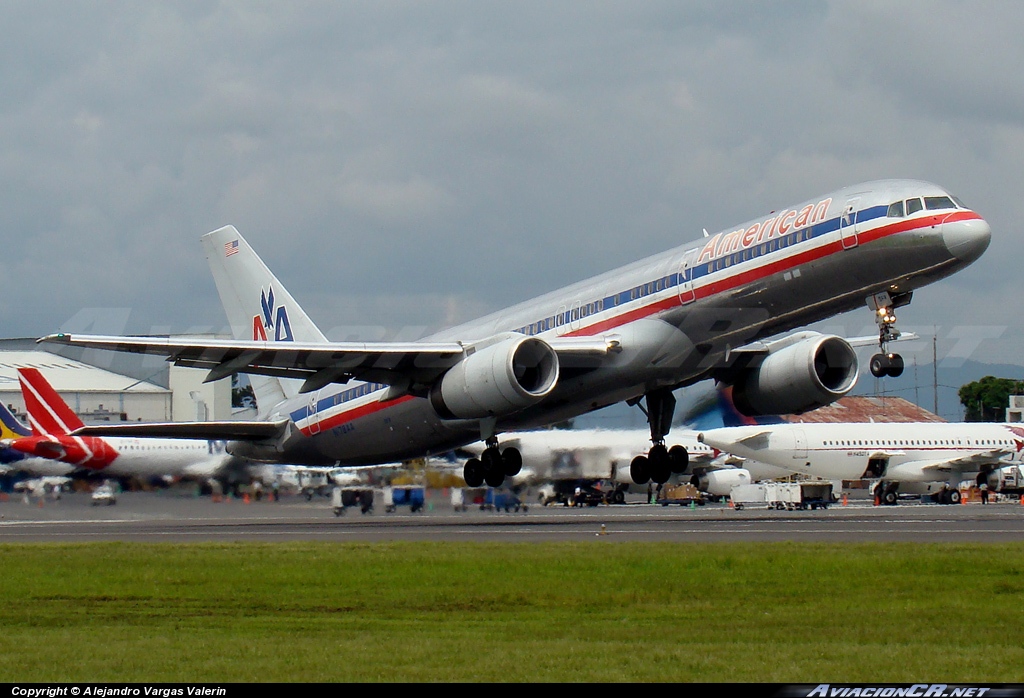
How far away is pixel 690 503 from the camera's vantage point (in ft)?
256

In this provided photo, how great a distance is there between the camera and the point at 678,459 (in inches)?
1545

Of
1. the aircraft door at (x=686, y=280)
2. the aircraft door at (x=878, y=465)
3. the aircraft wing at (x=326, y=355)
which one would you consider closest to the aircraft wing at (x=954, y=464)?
Answer: the aircraft door at (x=878, y=465)

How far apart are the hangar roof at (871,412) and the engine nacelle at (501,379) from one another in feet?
215

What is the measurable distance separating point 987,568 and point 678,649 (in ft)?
40.5

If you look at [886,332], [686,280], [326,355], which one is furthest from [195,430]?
[886,332]

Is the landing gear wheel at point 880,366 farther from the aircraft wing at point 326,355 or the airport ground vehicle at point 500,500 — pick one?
the airport ground vehicle at point 500,500

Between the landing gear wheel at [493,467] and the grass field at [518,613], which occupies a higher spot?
the landing gear wheel at [493,467]

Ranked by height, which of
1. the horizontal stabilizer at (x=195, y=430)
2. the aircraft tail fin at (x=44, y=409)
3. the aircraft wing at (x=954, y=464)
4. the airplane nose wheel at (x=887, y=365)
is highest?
the aircraft tail fin at (x=44, y=409)

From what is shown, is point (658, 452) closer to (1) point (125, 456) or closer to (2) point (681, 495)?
(1) point (125, 456)

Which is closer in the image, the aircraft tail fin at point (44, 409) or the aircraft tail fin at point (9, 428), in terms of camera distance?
the aircraft tail fin at point (44, 409)

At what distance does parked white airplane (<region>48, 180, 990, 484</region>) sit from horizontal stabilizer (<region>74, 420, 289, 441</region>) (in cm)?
6

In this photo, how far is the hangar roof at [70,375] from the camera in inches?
4055

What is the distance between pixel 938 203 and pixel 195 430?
24.5 m

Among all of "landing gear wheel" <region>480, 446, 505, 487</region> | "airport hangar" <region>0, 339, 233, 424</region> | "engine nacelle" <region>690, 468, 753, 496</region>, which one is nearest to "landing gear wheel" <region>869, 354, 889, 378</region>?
"landing gear wheel" <region>480, 446, 505, 487</region>
